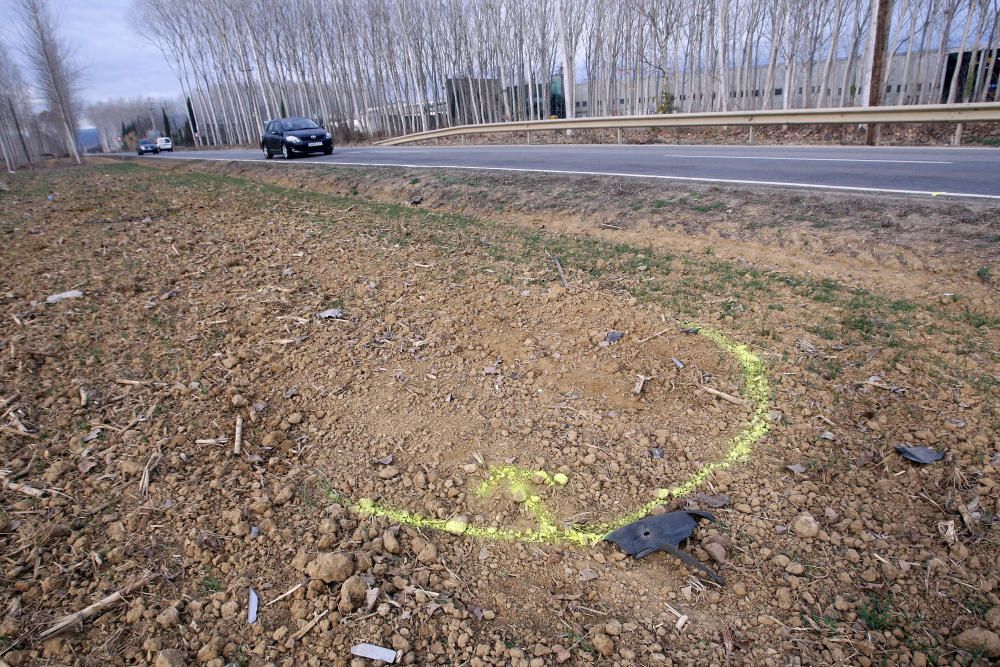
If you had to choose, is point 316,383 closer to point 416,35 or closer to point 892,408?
point 892,408

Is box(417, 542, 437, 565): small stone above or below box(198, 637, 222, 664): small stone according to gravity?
below

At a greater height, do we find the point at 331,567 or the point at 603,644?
the point at 331,567

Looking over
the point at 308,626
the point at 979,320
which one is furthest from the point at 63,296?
the point at 979,320

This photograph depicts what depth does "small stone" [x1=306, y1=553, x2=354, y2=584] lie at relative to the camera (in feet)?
7.94

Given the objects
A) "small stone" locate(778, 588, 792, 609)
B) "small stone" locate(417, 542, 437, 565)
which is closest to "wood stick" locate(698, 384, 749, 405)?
"small stone" locate(778, 588, 792, 609)

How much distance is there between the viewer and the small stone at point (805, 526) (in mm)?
2639

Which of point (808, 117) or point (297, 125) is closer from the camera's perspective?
point (808, 117)

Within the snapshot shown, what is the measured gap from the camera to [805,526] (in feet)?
8.76

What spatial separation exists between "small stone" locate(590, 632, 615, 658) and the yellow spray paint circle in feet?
1.71

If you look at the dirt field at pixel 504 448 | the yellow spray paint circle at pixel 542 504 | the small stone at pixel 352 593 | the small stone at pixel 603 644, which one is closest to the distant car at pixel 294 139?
the dirt field at pixel 504 448

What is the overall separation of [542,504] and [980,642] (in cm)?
184

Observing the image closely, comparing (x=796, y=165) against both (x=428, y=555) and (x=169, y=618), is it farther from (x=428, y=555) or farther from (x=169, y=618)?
(x=169, y=618)

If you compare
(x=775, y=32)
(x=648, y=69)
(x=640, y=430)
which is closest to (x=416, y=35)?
(x=648, y=69)

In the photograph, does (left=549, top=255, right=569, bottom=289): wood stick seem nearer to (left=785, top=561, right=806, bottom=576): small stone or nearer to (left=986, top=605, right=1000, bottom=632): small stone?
(left=785, top=561, right=806, bottom=576): small stone
